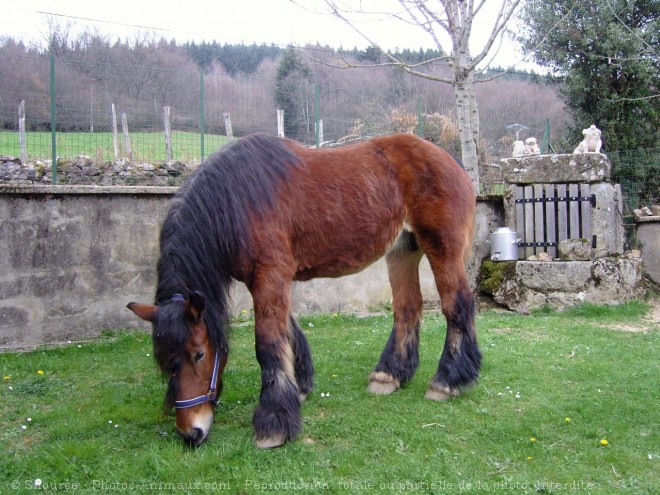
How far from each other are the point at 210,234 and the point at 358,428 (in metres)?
1.72

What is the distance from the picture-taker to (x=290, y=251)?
393 centimetres

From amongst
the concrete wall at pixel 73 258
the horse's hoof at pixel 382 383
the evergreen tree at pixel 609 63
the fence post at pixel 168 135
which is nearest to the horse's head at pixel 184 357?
the horse's hoof at pixel 382 383

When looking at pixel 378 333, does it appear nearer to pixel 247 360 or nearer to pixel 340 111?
pixel 247 360

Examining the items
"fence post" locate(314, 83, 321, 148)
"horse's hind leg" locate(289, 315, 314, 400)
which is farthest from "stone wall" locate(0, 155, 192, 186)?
"horse's hind leg" locate(289, 315, 314, 400)

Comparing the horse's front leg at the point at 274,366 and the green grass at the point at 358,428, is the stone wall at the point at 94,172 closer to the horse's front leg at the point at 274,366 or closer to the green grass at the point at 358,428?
the green grass at the point at 358,428

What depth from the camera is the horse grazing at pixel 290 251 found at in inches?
137

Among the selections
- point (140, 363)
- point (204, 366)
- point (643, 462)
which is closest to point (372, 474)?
point (204, 366)

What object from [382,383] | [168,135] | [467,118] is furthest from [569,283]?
[168,135]

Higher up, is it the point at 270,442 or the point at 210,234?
the point at 210,234

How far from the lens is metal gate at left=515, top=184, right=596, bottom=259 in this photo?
8211 mm

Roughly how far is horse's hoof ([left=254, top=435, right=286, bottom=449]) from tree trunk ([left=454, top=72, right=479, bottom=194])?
699 cm

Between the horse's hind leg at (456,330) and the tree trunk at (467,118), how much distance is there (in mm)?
5285

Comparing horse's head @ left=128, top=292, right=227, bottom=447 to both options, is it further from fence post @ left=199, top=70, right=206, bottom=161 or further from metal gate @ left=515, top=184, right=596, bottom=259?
metal gate @ left=515, top=184, right=596, bottom=259

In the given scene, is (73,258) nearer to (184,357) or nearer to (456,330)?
(184,357)
